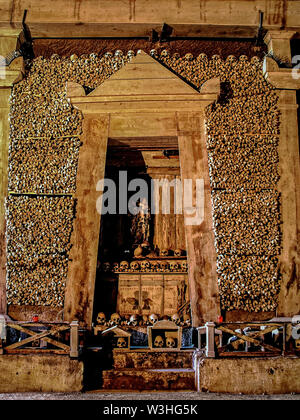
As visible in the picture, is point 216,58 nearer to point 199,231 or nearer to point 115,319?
point 199,231

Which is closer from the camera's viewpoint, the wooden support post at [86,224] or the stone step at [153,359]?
the stone step at [153,359]

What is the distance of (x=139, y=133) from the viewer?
835cm

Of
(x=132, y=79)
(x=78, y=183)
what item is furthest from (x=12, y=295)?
(x=132, y=79)

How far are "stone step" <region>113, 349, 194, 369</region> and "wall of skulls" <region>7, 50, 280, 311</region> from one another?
4.23 ft

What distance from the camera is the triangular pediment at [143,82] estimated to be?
8.16 m

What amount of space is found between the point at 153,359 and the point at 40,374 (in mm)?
1749

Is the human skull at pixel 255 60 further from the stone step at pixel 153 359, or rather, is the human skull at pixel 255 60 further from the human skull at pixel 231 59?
the stone step at pixel 153 359

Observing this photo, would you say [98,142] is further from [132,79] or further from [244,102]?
[244,102]

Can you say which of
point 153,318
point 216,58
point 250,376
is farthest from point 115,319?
point 216,58

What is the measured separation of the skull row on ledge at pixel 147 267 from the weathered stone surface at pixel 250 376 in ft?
9.36

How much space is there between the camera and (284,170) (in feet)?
26.1

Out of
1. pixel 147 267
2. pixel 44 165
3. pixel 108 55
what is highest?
pixel 108 55

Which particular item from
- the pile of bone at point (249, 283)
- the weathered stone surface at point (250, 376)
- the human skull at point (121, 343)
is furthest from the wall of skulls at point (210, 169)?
the weathered stone surface at point (250, 376)

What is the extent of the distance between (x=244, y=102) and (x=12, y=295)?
5.67 meters
